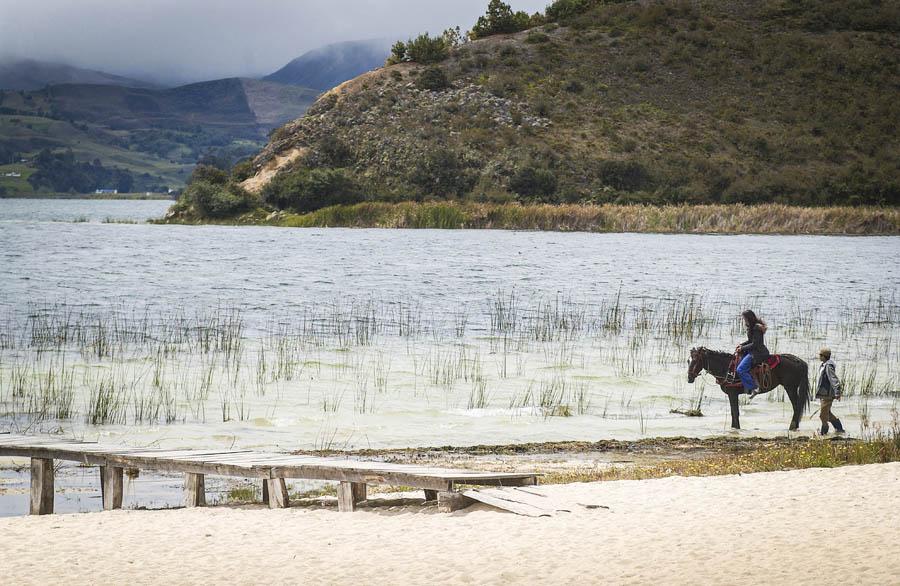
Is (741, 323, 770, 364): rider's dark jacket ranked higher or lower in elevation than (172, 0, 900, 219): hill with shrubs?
lower

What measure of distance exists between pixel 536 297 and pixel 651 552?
3214 cm

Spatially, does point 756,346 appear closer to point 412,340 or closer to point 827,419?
point 827,419

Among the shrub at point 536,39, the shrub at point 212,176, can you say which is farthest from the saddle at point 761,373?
the shrub at point 536,39

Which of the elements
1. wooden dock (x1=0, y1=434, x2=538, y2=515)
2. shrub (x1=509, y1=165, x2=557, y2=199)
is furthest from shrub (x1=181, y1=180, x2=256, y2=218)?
wooden dock (x1=0, y1=434, x2=538, y2=515)

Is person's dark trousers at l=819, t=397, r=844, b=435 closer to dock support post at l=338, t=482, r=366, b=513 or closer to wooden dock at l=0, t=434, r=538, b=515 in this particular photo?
wooden dock at l=0, t=434, r=538, b=515

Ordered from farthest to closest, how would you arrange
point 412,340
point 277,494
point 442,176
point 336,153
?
point 336,153, point 442,176, point 412,340, point 277,494

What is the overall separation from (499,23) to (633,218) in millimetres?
50102

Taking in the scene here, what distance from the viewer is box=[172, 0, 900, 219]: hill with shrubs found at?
90438 mm

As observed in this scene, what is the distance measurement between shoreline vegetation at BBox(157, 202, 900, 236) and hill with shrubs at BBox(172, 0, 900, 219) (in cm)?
414

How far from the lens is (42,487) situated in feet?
41.7

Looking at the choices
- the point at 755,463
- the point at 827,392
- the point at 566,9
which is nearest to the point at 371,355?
→ the point at 827,392

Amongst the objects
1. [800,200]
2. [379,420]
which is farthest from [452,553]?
[800,200]

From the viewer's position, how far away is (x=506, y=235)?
7575 centimetres

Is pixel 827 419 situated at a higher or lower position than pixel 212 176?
lower
